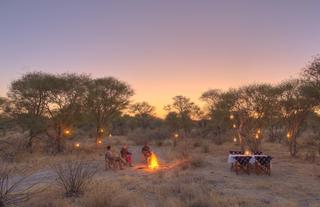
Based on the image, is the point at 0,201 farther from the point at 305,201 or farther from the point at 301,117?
the point at 301,117

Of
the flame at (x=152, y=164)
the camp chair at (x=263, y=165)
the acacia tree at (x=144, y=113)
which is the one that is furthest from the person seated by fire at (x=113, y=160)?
the acacia tree at (x=144, y=113)

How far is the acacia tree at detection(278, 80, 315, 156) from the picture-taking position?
2647 centimetres

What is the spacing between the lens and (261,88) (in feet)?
99.8

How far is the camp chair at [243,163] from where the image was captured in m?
18.4

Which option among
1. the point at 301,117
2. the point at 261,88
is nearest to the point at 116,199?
the point at 301,117

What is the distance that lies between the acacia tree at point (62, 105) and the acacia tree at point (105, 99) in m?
1.85

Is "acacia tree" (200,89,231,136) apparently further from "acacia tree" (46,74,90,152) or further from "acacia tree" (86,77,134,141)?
"acacia tree" (46,74,90,152)

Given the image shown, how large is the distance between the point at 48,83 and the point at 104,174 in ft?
48.9

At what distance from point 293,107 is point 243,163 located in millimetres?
10652

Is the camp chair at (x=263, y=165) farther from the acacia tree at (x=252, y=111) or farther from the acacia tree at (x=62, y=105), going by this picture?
the acacia tree at (x=62, y=105)

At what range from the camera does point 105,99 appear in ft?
116

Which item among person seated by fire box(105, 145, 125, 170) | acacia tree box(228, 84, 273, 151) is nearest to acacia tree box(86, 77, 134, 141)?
acacia tree box(228, 84, 273, 151)

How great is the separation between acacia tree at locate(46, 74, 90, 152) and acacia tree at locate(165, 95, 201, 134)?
21.6 meters

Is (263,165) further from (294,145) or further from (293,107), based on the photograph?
(293,107)
